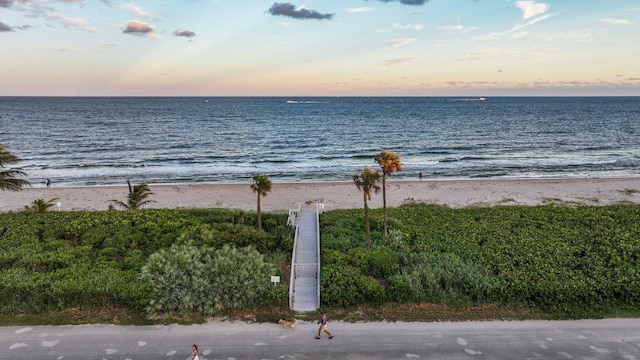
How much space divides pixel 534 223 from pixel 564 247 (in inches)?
137

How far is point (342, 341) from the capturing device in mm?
14227

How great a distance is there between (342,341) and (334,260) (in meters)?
5.03

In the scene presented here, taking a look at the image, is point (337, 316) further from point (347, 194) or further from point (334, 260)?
point (347, 194)

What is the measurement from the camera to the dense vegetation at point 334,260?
16.1 metres

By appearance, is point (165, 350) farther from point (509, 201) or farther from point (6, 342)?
point (509, 201)

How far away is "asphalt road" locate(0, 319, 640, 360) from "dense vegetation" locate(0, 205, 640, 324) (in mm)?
1082

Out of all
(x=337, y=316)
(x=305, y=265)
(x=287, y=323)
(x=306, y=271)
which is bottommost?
(x=337, y=316)

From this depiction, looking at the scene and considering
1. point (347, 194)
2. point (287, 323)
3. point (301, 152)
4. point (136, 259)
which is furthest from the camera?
point (301, 152)

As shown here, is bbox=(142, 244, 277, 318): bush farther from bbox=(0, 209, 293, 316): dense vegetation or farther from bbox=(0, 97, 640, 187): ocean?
bbox=(0, 97, 640, 187): ocean

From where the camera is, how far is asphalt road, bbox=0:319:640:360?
44.3ft

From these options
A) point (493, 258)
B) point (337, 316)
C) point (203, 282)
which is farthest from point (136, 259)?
point (493, 258)

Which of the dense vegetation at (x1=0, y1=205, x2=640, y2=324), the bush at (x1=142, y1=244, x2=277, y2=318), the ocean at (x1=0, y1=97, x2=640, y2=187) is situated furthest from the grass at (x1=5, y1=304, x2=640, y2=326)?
the ocean at (x1=0, y1=97, x2=640, y2=187)

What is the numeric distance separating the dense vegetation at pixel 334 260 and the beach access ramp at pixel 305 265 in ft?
1.52

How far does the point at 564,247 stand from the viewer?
66.1 ft
